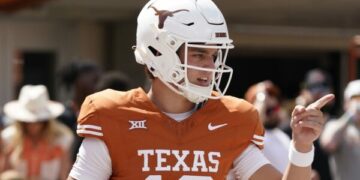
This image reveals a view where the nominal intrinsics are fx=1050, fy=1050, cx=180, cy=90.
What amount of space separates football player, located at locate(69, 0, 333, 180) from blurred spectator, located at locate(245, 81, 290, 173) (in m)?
2.73

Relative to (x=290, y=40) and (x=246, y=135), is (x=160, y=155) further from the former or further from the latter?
(x=290, y=40)

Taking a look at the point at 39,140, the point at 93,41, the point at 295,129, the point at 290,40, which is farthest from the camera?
the point at 290,40

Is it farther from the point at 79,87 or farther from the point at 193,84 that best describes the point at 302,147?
the point at 79,87

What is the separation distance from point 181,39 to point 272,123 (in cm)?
365

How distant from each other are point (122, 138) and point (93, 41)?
9.92 meters

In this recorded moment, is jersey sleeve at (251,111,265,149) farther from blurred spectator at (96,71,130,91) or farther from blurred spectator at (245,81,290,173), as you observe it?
blurred spectator at (96,71,130,91)

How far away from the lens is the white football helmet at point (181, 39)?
3.34 m

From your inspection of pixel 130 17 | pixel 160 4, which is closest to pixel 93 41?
pixel 130 17

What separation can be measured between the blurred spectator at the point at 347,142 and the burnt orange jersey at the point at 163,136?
13.7ft

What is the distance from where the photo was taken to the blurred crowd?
7.16 m

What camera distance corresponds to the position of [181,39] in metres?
3.35

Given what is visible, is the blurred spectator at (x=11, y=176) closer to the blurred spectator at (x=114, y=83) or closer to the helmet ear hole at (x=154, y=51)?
the blurred spectator at (x=114, y=83)

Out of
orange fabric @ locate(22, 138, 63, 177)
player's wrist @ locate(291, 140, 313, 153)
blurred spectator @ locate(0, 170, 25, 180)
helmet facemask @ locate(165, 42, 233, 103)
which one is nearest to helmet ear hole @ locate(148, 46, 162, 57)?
helmet facemask @ locate(165, 42, 233, 103)

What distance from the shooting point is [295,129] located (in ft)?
10.8
